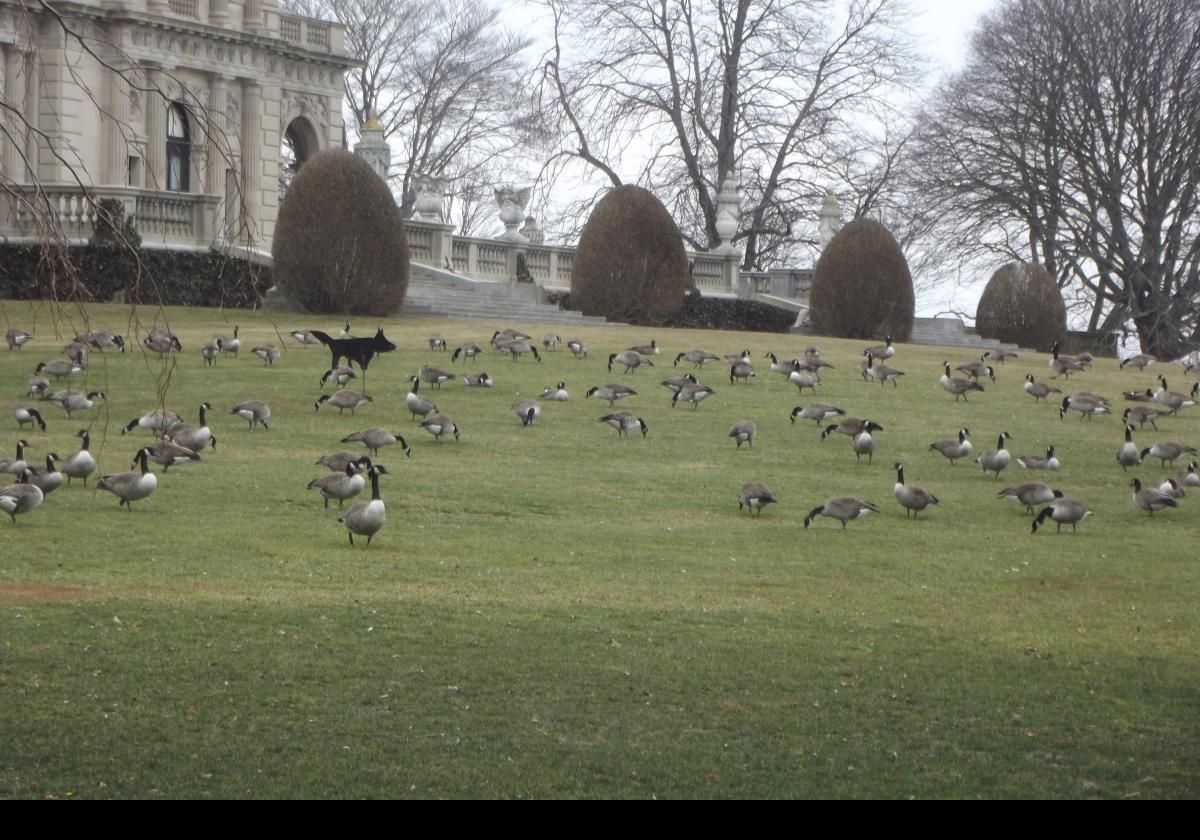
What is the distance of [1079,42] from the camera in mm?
50625

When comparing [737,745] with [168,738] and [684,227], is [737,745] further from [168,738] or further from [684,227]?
[684,227]

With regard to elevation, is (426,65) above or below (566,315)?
above

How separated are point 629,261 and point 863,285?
20.2 ft

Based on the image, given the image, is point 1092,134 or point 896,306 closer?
point 896,306

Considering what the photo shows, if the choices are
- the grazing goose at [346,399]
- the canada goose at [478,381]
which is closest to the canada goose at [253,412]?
the grazing goose at [346,399]

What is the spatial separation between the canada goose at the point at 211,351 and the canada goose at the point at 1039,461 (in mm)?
14114

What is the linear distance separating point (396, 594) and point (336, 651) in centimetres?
208

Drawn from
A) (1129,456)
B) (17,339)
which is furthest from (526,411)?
(17,339)

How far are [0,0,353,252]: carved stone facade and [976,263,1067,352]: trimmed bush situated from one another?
70.2ft

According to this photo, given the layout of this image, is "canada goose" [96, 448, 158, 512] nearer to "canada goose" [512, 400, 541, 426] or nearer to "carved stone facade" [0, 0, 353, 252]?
"canada goose" [512, 400, 541, 426]

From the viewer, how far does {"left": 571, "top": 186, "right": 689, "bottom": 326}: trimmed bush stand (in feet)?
141

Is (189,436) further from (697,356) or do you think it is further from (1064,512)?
(697,356)

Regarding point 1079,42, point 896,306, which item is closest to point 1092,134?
point 1079,42

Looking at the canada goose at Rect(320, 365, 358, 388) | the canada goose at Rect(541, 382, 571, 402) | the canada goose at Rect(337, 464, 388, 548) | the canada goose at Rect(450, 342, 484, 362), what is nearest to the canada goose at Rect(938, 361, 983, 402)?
the canada goose at Rect(541, 382, 571, 402)
